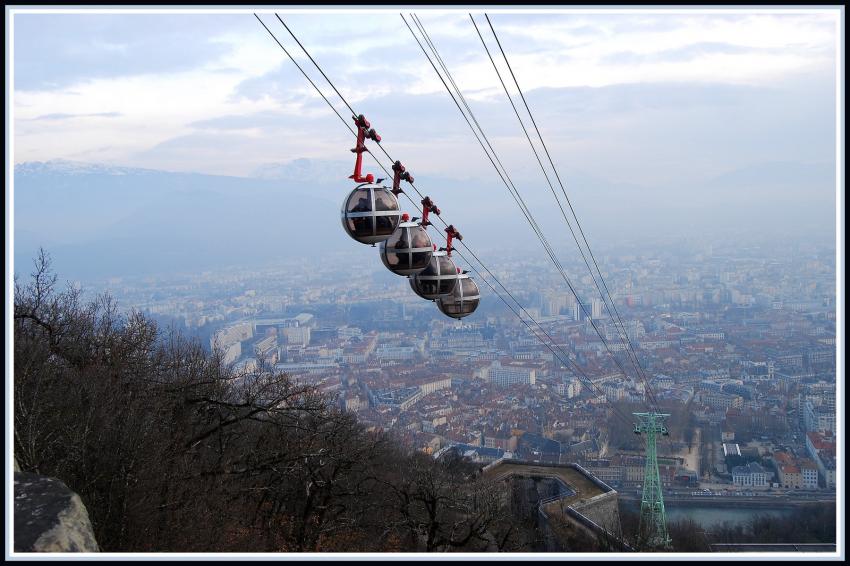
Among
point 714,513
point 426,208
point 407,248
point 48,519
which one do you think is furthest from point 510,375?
point 48,519

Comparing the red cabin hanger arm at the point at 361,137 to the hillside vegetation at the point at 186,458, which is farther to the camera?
the hillside vegetation at the point at 186,458

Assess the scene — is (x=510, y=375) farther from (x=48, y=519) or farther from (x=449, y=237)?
(x=48, y=519)

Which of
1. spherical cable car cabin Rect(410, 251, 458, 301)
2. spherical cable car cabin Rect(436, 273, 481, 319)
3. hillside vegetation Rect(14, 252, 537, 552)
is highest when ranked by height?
spherical cable car cabin Rect(410, 251, 458, 301)

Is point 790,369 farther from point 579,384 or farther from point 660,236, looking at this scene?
point 660,236

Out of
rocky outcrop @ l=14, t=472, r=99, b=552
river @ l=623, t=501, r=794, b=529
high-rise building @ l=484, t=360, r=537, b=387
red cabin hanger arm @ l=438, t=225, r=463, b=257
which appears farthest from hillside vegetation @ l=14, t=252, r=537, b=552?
high-rise building @ l=484, t=360, r=537, b=387

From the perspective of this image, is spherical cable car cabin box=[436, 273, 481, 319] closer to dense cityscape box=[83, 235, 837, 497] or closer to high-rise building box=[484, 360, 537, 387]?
dense cityscape box=[83, 235, 837, 497]

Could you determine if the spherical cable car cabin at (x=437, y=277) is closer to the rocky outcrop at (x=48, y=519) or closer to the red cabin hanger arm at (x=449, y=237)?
the red cabin hanger arm at (x=449, y=237)

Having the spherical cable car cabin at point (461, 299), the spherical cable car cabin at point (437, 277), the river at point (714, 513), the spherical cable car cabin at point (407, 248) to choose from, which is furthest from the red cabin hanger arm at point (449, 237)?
the river at point (714, 513)
